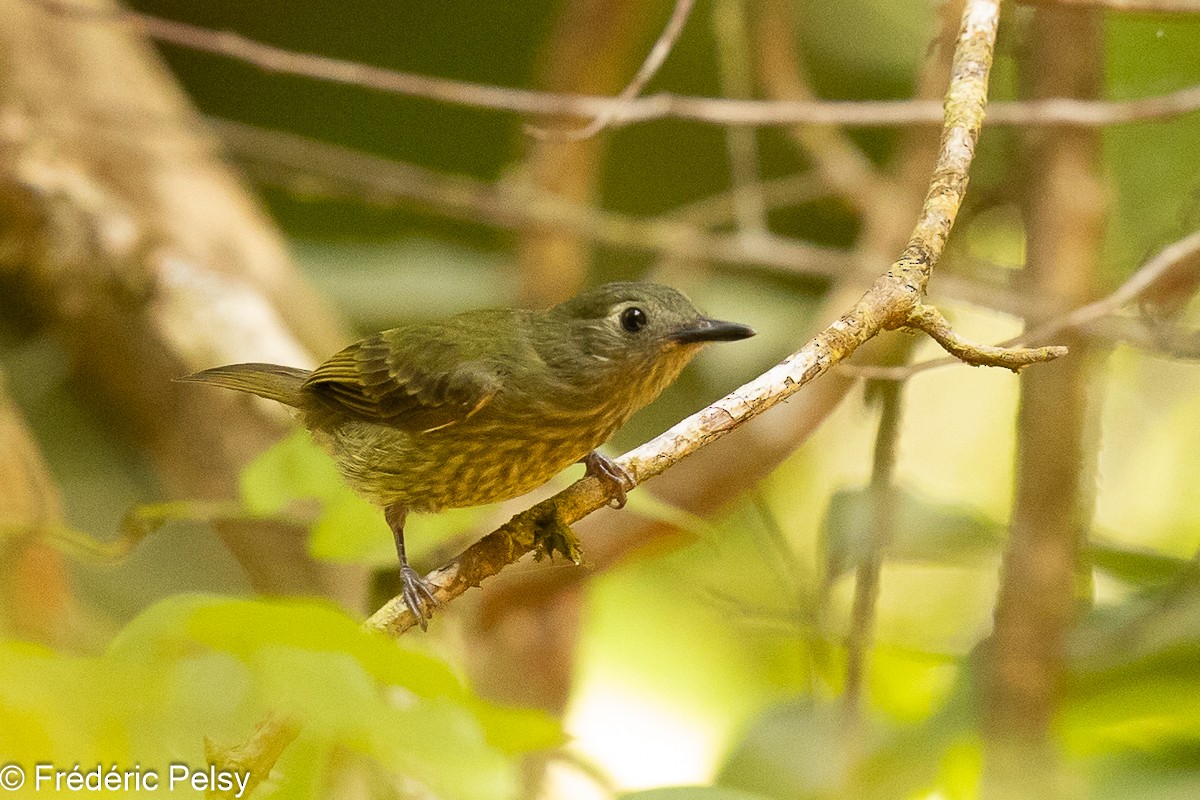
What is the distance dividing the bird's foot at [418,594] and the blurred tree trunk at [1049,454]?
111 centimetres

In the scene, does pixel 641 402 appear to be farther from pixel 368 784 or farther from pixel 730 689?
pixel 730 689

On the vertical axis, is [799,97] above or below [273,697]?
above

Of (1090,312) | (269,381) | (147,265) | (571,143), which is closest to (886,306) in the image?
(1090,312)

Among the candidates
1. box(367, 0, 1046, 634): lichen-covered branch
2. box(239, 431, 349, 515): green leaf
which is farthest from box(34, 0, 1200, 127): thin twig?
box(239, 431, 349, 515): green leaf

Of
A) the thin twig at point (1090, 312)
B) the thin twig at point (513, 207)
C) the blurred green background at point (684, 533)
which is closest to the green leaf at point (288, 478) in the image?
the blurred green background at point (684, 533)

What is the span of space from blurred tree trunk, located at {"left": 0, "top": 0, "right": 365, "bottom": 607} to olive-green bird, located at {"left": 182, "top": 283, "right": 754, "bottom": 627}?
3.40 ft

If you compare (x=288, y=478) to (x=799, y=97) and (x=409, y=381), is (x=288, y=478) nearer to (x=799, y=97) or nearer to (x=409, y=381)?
(x=409, y=381)

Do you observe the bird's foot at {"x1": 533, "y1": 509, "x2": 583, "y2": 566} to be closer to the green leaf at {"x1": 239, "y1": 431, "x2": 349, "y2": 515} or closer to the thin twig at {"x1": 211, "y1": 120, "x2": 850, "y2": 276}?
the green leaf at {"x1": 239, "y1": 431, "x2": 349, "y2": 515}

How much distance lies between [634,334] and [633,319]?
0.04 m

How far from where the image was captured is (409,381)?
2.89 m

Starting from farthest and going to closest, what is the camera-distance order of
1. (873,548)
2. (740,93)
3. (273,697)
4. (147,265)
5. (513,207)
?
(740,93) < (513,207) < (147,265) < (873,548) < (273,697)

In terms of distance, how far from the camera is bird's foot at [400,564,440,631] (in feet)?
7.66

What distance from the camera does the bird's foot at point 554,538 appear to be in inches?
87.7

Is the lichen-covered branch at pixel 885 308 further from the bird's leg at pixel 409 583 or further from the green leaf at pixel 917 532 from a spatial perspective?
the green leaf at pixel 917 532
